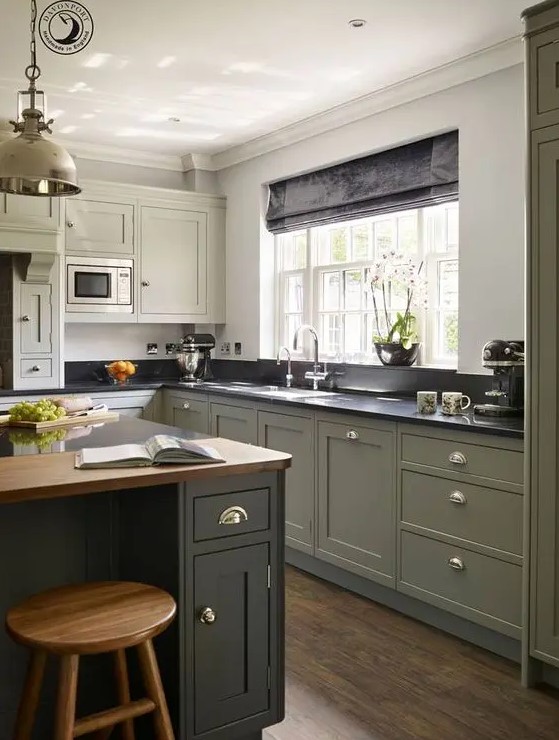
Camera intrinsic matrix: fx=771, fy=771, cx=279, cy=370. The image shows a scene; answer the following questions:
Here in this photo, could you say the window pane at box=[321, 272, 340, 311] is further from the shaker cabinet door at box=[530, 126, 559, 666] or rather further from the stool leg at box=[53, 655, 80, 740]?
the stool leg at box=[53, 655, 80, 740]

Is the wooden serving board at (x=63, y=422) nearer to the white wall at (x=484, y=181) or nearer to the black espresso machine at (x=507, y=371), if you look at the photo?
the black espresso machine at (x=507, y=371)

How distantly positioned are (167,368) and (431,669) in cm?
363

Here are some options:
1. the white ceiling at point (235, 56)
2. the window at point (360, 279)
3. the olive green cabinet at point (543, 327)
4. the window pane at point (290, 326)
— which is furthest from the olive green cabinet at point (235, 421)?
the olive green cabinet at point (543, 327)

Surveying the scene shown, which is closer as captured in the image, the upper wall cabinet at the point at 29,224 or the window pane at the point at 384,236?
the window pane at the point at 384,236

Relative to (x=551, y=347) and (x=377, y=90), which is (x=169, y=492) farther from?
(x=377, y=90)

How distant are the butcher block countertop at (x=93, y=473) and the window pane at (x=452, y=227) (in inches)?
87.4

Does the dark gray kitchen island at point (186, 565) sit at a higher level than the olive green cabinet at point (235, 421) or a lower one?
lower

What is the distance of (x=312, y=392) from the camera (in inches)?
186

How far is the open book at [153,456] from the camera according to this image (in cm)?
214

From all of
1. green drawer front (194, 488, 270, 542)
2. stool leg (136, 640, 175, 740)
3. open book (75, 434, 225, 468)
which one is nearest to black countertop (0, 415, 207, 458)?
open book (75, 434, 225, 468)

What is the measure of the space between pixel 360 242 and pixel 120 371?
1.92 m

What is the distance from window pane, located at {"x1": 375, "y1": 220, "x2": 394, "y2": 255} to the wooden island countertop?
8.33 ft

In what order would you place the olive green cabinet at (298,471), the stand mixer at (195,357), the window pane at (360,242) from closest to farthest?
the olive green cabinet at (298,471), the window pane at (360,242), the stand mixer at (195,357)

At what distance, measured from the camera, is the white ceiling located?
3.28 metres
